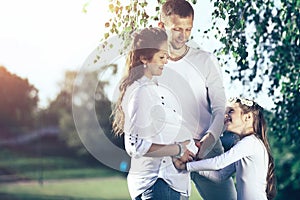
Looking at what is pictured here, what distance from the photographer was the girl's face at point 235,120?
9.16 feet

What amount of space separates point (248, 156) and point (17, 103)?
863 centimetres

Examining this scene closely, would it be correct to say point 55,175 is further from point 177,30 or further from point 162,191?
point 162,191

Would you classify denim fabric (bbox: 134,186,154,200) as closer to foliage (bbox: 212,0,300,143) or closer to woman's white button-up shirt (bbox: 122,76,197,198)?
woman's white button-up shirt (bbox: 122,76,197,198)

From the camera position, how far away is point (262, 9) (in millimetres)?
4051

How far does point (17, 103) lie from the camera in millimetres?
11031

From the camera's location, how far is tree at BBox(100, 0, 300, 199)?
355 centimetres

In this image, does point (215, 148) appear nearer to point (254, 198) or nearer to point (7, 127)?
point (254, 198)

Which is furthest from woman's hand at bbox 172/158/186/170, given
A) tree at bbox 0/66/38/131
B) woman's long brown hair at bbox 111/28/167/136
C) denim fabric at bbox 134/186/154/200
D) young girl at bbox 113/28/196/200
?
tree at bbox 0/66/38/131

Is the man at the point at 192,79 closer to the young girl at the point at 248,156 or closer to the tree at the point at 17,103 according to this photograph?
the young girl at the point at 248,156

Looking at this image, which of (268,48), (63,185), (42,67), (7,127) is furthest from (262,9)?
(7,127)

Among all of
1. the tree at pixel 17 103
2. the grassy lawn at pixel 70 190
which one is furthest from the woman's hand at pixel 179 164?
the tree at pixel 17 103

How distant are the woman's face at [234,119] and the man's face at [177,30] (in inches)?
13.0

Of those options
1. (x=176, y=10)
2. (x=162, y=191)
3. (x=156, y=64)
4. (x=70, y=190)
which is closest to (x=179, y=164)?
(x=162, y=191)

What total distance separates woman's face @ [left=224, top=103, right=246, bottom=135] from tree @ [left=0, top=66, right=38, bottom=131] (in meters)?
7.49
